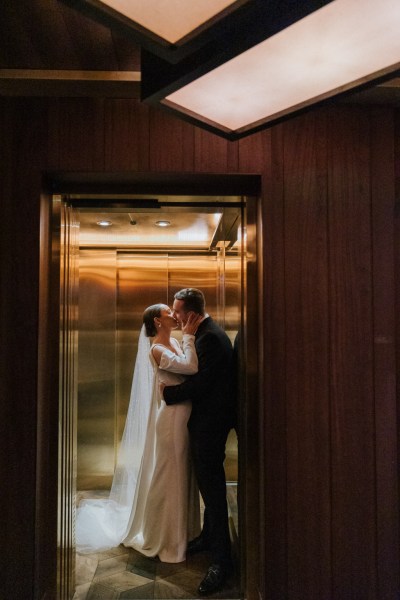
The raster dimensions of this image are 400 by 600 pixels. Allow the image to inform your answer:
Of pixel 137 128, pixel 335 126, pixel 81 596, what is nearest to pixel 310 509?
pixel 81 596

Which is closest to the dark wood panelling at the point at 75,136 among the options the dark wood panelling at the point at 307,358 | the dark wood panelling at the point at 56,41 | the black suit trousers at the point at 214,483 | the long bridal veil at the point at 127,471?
the dark wood panelling at the point at 56,41

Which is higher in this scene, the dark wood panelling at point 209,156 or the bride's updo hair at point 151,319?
the dark wood panelling at point 209,156

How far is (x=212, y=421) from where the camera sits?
2.62 m

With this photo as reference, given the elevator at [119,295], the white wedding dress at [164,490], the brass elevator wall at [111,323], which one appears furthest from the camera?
the brass elevator wall at [111,323]

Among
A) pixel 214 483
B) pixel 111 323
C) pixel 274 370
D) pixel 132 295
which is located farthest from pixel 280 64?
pixel 111 323

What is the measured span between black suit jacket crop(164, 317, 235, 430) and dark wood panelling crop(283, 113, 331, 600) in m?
0.67

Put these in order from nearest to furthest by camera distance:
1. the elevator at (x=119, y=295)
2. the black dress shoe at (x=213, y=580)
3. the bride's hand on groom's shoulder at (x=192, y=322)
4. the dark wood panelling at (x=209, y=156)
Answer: the dark wood panelling at (x=209, y=156) → the black dress shoe at (x=213, y=580) → the bride's hand on groom's shoulder at (x=192, y=322) → the elevator at (x=119, y=295)

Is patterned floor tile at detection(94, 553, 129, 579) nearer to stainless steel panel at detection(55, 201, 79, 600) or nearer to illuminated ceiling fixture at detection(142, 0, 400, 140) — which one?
stainless steel panel at detection(55, 201, 79, 600)

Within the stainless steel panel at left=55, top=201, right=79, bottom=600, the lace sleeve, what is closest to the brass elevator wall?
the lace sleeve

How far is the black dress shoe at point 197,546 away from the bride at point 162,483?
0.15 ft

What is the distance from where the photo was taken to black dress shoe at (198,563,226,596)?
239 centimetres

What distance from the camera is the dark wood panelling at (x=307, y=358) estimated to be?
6.61 feet

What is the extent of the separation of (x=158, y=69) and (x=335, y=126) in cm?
134

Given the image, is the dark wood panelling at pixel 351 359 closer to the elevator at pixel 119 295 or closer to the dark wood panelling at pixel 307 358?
the dark wood panelling at pixel 307 358
